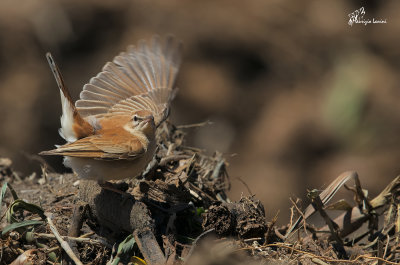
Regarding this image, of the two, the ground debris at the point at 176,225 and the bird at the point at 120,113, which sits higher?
the bird at the point at 120,113

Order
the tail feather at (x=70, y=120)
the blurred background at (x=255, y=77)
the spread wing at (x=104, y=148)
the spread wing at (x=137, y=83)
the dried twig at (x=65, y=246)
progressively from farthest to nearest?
the blurred background at (x=255, y=77)
the spread wing at (x=137, y=83)
the tail feather at (x=70, y=120)
the spread wing at (x=104, y=148)
the dried twig at (x=65, y=246)

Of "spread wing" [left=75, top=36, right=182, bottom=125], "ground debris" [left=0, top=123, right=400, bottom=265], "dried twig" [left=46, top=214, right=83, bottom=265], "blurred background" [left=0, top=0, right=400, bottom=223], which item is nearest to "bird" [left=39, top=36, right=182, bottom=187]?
"spread wing" [left=75, top=36, right=182, bottom=125]

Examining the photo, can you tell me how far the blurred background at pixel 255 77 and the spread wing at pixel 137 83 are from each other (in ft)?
11.0

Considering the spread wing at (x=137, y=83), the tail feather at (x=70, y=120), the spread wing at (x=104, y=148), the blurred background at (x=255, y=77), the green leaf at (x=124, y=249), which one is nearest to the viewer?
the green leaf at (x=124, y=249)

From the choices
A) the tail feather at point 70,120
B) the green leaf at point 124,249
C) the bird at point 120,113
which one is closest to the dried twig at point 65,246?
the green leaf at point 124,249

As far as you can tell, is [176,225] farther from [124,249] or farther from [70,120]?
[70,120]

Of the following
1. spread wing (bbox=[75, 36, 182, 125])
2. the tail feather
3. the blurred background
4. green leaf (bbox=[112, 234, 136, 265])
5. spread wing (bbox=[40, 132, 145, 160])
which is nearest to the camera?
green leaf (bbox=[112, 234, 136, 265])

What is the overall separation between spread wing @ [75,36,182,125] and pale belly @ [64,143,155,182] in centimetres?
67

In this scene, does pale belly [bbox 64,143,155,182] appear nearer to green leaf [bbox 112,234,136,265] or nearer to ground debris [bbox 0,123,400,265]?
ground debris [bbox 0,123,400,265]

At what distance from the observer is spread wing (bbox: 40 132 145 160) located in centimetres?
421

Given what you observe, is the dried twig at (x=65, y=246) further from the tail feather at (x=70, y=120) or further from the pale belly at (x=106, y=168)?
the tail feather at (x=70, y=120)

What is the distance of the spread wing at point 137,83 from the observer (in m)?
5.02

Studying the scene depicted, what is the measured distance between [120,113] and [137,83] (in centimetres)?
36

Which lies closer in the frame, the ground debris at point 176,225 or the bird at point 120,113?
the ground debris at point 176,225
